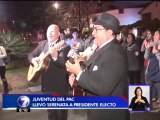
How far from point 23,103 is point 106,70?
4.91 ft

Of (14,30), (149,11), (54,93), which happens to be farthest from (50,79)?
(149,11)

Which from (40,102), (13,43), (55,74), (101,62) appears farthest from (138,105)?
(13,43)

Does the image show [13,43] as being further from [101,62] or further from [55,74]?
[101,62]

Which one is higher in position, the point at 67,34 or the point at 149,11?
the point at 149,11

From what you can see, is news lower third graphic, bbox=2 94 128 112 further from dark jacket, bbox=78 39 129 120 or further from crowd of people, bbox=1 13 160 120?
dark jacket, bbox=78 39 129 120

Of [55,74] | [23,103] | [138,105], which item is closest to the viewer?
[23,103]

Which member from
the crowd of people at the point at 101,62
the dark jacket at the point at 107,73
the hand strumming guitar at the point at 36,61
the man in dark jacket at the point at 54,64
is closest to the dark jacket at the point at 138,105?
the crowd of people at the point at 101,62

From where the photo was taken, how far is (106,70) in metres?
2.61

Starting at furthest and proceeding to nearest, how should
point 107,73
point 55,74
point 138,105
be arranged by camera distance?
point 138,105 < point 55,74 < point 107,73

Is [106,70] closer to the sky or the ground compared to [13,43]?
closer to the ground

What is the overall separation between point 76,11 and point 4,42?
0.98 meters

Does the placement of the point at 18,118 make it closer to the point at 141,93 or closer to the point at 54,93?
the point at 54,93

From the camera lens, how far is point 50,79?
3869mm

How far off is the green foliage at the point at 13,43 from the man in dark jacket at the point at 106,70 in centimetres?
120
